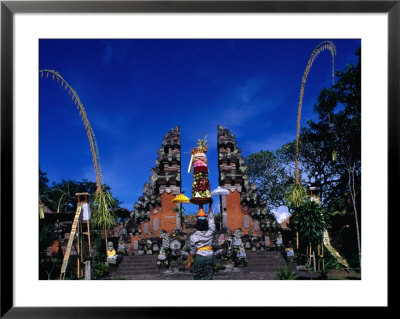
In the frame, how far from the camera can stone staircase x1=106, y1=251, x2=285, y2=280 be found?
612cm

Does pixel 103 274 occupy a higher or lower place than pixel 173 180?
lower

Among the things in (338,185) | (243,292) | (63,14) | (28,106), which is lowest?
(243,292)

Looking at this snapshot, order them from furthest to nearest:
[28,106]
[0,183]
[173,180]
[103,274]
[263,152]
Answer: [173,180], [263,152], [103,274], [28,106], [0,183]

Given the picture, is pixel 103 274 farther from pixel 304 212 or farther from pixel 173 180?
pixel 304 212

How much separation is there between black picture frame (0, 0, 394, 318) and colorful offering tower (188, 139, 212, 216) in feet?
7.32

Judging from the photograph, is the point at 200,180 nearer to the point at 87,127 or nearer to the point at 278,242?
the point at 278,242

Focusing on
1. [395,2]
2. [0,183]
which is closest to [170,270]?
[0,183]

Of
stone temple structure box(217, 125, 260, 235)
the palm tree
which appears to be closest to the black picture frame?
the palm tree

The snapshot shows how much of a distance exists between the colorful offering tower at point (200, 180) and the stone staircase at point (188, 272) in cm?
116

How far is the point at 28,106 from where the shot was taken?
5.53 metres

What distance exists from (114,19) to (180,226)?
3516mm

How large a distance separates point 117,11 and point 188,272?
3.97 meters

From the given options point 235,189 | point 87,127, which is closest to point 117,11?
point 87,127

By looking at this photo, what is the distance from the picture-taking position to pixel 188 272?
21.3ft
